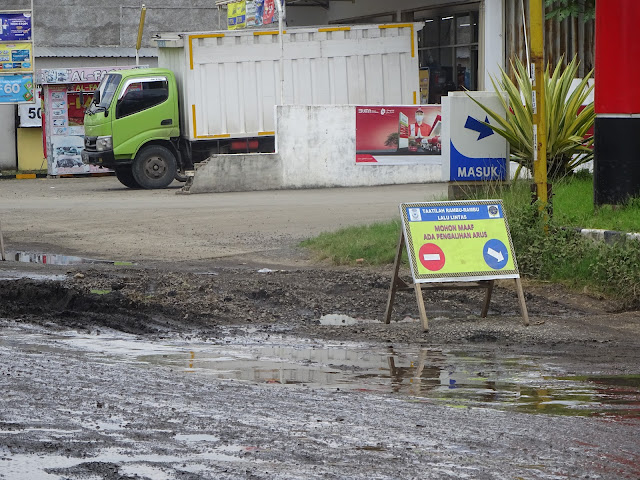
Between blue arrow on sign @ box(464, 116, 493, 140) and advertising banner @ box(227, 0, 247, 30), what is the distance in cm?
1794

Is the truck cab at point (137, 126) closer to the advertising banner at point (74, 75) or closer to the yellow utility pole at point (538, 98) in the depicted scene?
the advertising banner at point (74, 75)

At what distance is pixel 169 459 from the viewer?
525 cm

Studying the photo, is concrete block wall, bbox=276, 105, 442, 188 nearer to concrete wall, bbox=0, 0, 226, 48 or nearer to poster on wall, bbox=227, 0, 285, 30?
poster on wall, bbox=227, 0, 285, 30

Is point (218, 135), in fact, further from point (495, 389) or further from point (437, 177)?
point (495, 389)

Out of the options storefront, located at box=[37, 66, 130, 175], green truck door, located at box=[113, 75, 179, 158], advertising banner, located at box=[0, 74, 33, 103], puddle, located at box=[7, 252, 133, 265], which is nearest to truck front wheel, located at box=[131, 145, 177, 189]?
green truck door, located at box=[113, 75, 179, 158]

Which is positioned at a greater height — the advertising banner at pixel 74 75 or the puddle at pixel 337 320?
the advertising banner at pixel 74 75

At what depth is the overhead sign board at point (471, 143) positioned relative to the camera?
1391 centimetres

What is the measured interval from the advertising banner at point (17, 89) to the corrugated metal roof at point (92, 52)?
3.57 m

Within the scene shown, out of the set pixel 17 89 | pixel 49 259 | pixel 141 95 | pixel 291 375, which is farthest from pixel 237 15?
pixel 291 375

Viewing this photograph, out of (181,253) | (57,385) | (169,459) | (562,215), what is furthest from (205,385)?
(181,253)

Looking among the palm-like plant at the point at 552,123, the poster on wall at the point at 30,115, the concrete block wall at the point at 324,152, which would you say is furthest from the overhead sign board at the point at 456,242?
the poster on wall at the point at 30,115

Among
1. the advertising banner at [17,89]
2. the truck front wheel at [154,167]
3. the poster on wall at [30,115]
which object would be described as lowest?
the truck front wheel at [154,167]

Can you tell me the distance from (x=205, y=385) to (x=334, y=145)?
60.0ft

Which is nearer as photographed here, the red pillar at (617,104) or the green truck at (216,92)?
the red pillar at (617,104)
